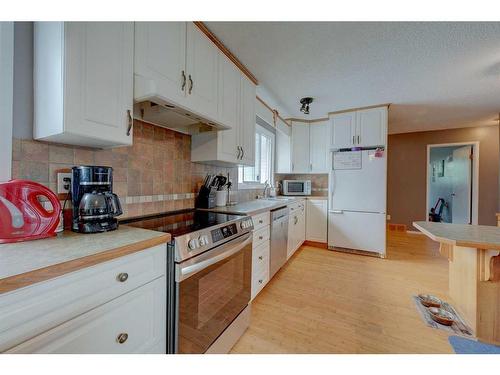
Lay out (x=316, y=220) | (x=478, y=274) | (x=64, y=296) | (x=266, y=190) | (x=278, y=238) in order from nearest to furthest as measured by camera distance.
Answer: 1. (x=64, y=296)
2. (x=478, y=274)
3. (x=278, y=238)
4. (x=266, y=190)
5. (x=316, y=220)

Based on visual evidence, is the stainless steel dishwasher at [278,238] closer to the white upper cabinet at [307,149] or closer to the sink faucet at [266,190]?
the sink faucet at [266,190]

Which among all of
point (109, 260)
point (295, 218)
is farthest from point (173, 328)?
point (295, 218)

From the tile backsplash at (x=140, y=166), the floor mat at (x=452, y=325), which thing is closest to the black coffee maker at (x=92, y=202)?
the tile backsplash at (x=140, y=166)

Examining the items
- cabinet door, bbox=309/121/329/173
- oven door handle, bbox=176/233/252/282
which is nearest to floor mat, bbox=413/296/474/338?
oven door handle, bbox=176/233/252/282

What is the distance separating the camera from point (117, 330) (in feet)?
2.68

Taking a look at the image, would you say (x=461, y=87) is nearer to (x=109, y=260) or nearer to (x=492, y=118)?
(x=492, y=118)

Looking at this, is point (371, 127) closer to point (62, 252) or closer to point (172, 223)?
point (172, 223)

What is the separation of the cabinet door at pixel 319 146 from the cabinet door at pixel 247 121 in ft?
6.35

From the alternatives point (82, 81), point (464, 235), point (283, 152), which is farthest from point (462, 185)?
point (82, 81)

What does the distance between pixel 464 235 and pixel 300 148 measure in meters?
2.84

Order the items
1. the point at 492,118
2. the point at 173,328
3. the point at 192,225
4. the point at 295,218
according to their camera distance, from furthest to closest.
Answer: the point at 492,118, the point at 295,218, the point at 192,225, the point at 173,328

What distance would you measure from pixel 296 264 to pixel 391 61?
8.25ft

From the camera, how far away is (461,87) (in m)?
2.52

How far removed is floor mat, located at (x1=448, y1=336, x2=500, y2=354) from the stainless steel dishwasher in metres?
1.42
